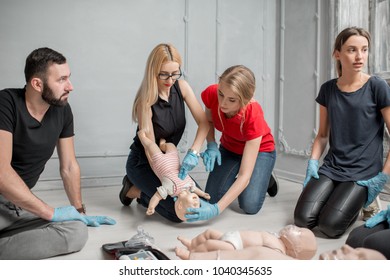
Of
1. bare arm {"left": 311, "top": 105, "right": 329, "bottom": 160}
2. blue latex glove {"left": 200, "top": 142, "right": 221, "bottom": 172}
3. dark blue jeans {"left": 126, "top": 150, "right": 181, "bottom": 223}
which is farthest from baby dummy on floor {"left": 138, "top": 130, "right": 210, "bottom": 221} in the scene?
bare arm {"left": 311, "top": 105, "right": 329, "bottom": 160}

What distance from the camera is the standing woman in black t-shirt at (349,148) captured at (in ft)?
7.61

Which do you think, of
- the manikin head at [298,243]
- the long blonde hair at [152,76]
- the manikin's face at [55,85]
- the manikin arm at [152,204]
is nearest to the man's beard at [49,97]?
the manikin's face at [55,85]

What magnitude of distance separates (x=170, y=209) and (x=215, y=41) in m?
2.23

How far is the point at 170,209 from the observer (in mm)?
2494

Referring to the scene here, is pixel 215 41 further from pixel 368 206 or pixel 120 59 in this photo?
pixel 368 206

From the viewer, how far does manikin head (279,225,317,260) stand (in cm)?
151

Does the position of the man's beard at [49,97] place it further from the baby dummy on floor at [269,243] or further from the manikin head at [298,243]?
the manikin head at [298,243]

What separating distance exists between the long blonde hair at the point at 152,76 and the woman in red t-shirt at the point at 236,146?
Result: 342 mm

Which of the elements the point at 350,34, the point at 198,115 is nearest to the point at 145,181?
the point at 198,115

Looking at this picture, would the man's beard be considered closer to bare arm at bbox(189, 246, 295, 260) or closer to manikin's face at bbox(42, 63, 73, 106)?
manikin's face at bbox(42, 63, 73, 106)

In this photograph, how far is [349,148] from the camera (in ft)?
Answer: 8.12

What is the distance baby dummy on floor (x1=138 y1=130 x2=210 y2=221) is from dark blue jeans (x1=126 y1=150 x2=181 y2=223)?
0.15 m

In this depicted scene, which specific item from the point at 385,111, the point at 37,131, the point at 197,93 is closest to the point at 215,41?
the point at 197,93

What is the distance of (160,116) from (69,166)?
0.65 m
